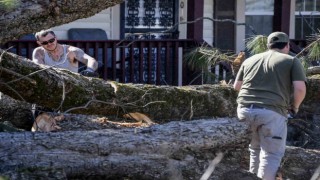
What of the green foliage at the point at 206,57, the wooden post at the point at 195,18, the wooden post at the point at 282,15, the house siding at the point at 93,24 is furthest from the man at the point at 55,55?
the wooden post at the point at 282,15

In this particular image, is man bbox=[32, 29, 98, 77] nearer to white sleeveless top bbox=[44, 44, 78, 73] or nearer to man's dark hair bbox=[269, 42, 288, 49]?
white sleeveless top bbox=[44, 44, 78, 73]

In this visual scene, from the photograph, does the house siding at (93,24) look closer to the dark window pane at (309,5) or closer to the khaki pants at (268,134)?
the dark window pane at (309,5)

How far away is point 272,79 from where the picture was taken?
22.9 feet

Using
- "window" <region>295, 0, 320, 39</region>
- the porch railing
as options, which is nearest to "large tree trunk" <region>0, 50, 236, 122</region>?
the porch railing

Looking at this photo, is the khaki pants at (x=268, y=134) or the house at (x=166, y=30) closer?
the khaki pants at (x=268, y=134)

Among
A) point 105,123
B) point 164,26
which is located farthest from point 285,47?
point 164,26

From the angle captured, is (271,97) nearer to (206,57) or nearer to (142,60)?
(206,57)

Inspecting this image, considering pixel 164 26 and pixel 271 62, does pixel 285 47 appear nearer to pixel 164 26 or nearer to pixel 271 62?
pixel 271 62

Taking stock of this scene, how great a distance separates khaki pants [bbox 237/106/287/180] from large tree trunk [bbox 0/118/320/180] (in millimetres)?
377

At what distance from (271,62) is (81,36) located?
6.54 meters

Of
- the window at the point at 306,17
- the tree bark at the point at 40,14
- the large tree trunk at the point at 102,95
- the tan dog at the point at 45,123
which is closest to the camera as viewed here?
the tree bark at the point at 40,14

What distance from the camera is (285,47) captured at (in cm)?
716

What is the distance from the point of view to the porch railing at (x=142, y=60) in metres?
11.6

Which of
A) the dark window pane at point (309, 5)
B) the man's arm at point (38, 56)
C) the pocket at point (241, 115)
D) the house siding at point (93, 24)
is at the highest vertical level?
the dark window pane at point (309, 5)
